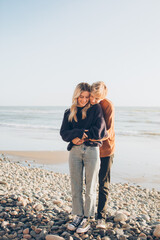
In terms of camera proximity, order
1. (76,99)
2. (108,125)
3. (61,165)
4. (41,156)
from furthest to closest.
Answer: (41,156)
(61,165)
(108,125)
(76,99)

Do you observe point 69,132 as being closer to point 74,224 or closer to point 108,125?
point 108,125

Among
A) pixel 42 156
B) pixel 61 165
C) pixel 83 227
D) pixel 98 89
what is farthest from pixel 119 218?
pixel 42 156

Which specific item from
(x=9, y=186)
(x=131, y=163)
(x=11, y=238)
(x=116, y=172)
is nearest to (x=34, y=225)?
(x=11, y=238)

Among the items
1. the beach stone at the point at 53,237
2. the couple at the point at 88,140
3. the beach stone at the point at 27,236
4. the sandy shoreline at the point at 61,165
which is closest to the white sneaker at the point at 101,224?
the couple at the point at 88,140

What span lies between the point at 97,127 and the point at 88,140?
209mm

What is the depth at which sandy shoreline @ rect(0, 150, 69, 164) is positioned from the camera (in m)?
9.68

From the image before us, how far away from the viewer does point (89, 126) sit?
330 centimetres

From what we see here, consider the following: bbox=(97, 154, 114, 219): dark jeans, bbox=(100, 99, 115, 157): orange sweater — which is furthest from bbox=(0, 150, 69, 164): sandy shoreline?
bbox=(100, 99, 115, 157): orange sweater

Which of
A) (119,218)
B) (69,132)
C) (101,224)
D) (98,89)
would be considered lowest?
(119,218)

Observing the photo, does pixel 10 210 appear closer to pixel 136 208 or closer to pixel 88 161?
pixel 88 161

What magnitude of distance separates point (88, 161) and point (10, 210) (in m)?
1.65

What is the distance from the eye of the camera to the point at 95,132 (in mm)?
3172

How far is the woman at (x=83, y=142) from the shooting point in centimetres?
321

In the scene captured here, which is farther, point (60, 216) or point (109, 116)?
point (60, 216)
